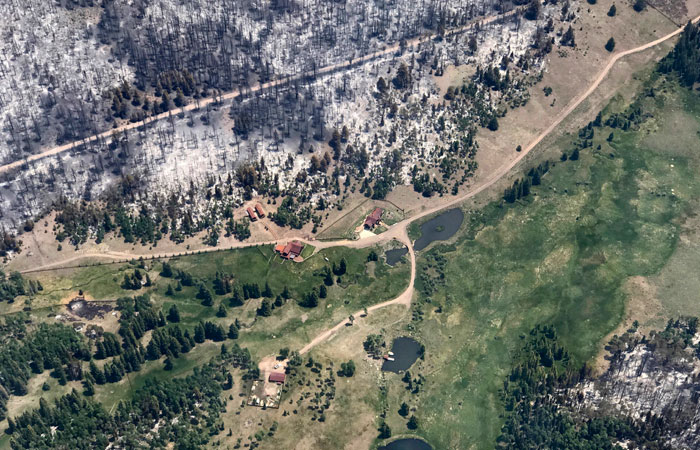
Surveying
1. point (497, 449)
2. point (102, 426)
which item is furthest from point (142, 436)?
point (497, 449)

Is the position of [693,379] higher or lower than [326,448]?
higher

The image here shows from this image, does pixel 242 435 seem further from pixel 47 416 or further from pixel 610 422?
pixel 610 422

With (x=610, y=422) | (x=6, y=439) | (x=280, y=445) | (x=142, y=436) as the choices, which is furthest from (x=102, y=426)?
(x=610, y=422)

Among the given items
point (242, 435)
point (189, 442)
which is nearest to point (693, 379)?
point (242, 435)

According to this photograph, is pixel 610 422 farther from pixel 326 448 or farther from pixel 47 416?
pixel 47 416

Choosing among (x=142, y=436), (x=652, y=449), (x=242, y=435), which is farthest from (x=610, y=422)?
(x=142, y=436)

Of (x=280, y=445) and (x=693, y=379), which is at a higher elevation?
(x=693, y=379)

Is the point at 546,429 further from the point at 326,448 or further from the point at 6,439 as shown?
the point at 6,439
